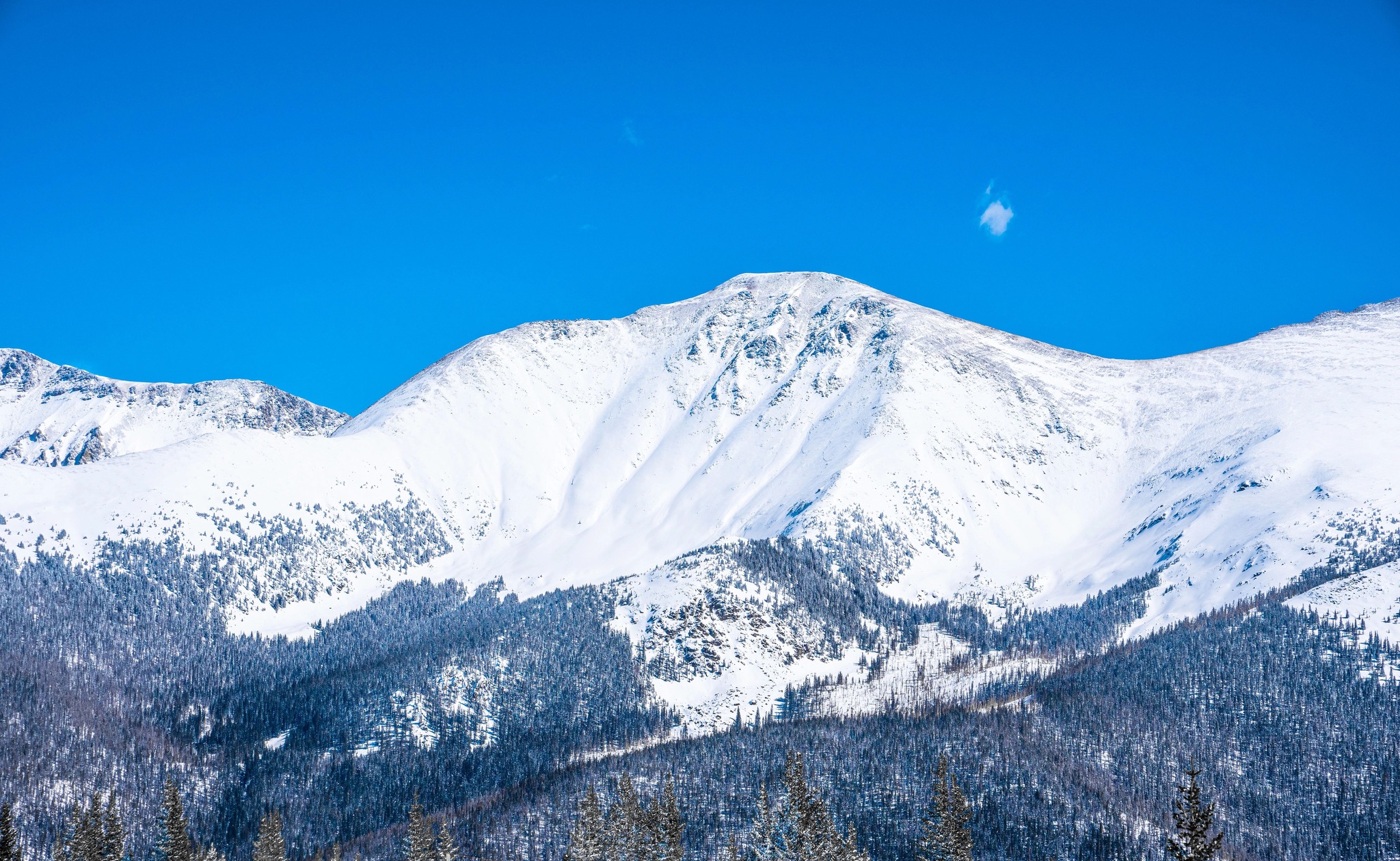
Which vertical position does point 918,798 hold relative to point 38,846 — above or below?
below

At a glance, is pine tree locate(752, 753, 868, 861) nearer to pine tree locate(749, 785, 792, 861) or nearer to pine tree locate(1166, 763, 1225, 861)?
pine tree locate(749, 785, 792, 861)

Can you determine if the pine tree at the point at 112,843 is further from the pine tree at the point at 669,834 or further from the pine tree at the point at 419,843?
the pine tree at the point at 669,834

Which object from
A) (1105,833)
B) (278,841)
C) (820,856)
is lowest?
(1105,833)

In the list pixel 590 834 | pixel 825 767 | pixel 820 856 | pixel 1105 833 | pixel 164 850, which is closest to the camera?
pixel 820 856

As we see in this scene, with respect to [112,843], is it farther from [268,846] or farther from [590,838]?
[590,838]

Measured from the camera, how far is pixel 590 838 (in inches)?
4783

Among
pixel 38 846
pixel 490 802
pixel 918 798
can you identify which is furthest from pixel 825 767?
pixel 38 846

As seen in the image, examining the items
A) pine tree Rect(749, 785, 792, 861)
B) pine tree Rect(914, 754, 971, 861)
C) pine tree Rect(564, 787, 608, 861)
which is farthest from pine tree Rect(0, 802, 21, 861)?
pine tree Rect(914, 754, 971, 861)

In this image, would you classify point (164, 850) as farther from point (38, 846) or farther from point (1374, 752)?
point (1374, 752)

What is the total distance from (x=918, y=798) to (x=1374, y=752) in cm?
9323

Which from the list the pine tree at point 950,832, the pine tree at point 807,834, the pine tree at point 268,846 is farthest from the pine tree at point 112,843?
the pine tree at point 950,832

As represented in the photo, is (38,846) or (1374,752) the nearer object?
(38,846)

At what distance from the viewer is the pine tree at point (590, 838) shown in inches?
4756

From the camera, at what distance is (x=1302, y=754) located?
653 feet
